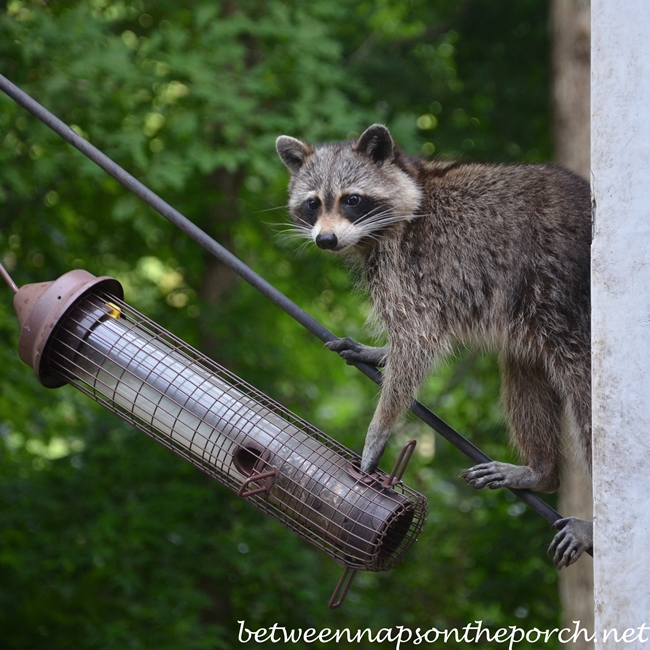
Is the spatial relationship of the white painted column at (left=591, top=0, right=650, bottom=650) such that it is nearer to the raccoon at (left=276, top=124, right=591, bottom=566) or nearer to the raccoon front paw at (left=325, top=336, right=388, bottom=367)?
the raccoon at (left=276, top=124, right=591, bottom=566)

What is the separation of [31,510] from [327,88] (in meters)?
2.98

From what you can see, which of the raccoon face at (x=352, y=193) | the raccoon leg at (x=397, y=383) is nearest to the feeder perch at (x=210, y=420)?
the raccoon leg at (x=397, y=383)

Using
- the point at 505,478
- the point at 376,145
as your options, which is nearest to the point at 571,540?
the point at 505,478

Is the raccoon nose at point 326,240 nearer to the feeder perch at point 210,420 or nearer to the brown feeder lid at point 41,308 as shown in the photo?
the feeder perch at point 210,420

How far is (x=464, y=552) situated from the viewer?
20.6 feet

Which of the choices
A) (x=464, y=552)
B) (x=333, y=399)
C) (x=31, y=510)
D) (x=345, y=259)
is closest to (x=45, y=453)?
(x=31, y=510)

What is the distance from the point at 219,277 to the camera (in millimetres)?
6258

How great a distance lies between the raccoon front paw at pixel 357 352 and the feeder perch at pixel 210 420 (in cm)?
39

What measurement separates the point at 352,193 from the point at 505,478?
3.99 ft

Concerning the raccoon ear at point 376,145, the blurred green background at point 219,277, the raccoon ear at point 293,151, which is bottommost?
the blurred green background at point 219,277

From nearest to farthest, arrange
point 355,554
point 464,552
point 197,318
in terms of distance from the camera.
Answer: point 355,554
point 197,318
point 464,552

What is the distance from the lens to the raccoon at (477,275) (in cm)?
306

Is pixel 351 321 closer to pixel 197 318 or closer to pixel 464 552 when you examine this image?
pixel 197 318

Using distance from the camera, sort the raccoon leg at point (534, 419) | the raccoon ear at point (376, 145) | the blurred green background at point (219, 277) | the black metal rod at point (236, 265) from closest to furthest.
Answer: the black metal rod at point (236, 265) → the raccoon leg at point (534, 419) → the raccoon ear at point (376, 145) → the blurred green background at point (219, 277)
